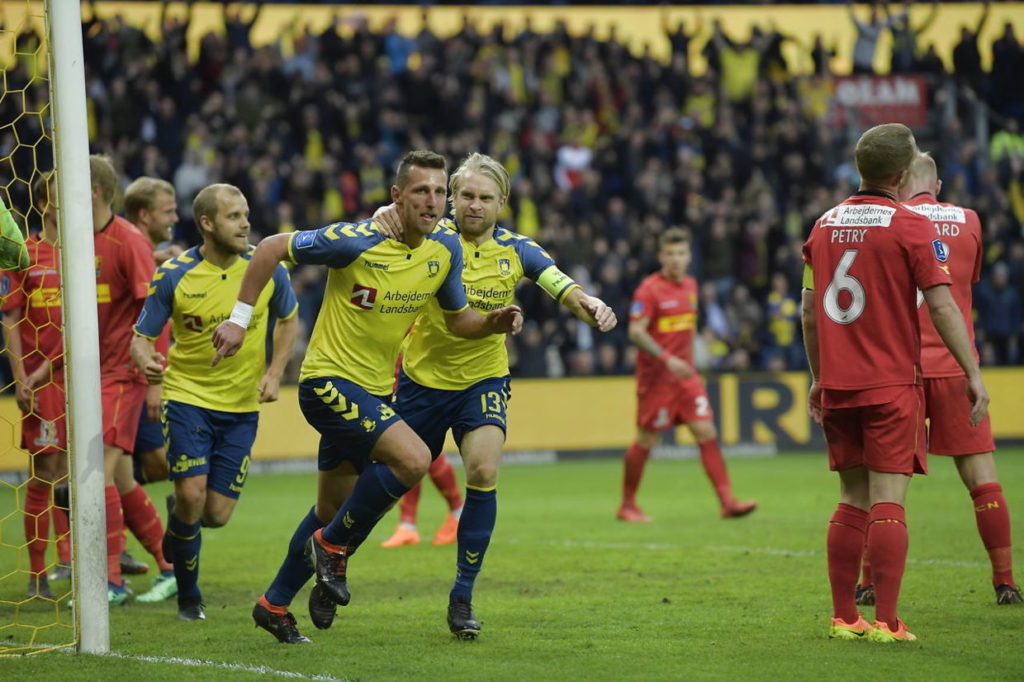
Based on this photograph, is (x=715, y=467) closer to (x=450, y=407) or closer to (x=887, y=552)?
(x=450, y=407)

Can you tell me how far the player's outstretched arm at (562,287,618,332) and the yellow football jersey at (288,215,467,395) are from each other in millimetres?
582

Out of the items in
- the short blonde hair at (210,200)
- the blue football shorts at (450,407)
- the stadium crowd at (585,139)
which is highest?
the stadium crowd at (585,139)

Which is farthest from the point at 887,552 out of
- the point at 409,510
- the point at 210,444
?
the point at 409,510

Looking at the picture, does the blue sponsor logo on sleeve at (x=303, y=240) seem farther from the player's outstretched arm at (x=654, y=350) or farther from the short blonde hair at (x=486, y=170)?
the player's outstretched arm at (x=654, y=350)

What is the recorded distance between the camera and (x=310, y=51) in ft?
76.5

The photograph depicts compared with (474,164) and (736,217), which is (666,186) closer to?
(736,217)

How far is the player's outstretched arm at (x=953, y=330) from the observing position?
585 cm

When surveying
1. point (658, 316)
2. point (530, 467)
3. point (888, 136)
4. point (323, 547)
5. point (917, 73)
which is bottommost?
point (530, 467)

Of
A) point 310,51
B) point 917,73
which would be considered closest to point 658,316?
point 310,51

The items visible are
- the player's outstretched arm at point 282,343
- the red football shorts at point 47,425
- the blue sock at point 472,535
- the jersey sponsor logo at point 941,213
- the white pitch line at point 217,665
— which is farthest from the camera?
the red football shorts at point 47,425

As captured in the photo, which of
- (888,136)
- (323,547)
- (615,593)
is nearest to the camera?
(888,136)

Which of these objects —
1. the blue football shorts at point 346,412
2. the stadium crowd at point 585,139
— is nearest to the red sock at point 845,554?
the blue football shorts at point 346,412

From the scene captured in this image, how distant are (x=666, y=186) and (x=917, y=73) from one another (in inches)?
252

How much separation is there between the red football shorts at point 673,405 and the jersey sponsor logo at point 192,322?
567 centimetres
